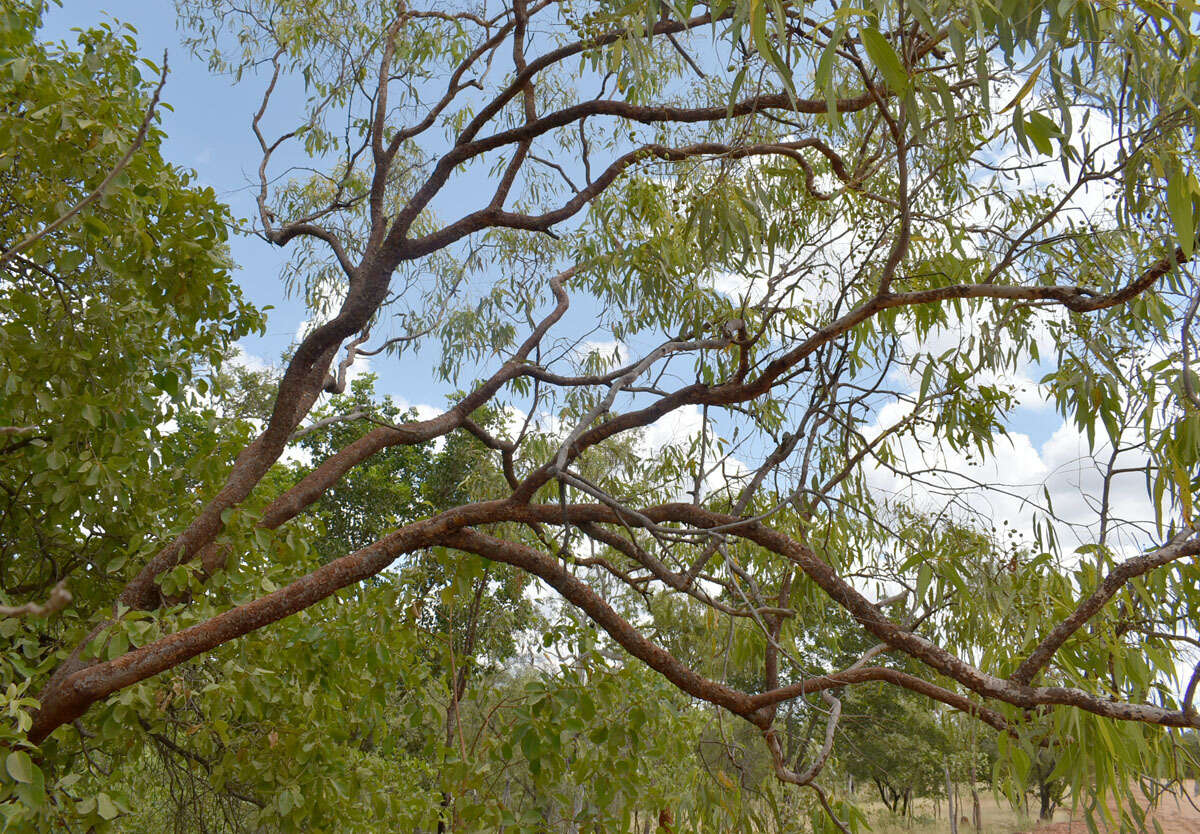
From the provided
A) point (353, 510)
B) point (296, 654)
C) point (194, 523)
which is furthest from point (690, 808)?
point (353, 510)

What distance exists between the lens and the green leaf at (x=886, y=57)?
1120 millimetres

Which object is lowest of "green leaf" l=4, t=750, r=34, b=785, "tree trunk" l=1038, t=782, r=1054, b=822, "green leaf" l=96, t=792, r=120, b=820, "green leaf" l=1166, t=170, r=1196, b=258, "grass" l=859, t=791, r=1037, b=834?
"green leaf" l=96, t=792, r=120, b=820

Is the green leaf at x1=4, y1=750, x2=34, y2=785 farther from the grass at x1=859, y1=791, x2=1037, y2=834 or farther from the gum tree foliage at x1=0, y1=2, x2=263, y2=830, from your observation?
the grass at x1=859, y1=791, x2=1037, y2=834

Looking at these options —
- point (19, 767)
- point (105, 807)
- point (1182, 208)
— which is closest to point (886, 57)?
point (1182, 208)

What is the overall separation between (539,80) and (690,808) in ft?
11.9

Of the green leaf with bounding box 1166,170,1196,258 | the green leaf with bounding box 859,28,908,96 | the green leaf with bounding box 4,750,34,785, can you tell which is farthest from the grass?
the green leaf with bounding box 859,28,908,96

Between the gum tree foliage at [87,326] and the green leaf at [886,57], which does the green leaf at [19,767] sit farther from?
the green leaf at [886,57]

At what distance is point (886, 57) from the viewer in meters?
1.12

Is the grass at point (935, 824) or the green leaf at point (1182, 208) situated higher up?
the green leaf at point (1182, 208)

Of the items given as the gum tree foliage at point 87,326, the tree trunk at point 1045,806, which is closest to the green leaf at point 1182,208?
the gum tree foliage at point 87,326

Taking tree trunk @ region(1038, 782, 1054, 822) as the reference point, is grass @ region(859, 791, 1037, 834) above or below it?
below

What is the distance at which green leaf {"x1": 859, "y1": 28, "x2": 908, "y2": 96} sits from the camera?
1120 millimetres

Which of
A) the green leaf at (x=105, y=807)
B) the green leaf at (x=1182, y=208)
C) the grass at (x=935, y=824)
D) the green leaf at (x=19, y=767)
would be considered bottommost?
the green leaf at (x=105, y=807)

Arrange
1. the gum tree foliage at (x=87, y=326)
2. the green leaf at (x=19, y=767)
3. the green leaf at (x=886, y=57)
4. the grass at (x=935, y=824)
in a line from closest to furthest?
the green leaf at (x=886, y=57) → the green leaf at (x=19, y=767) → the gum tree foliage at (x=87, y=326) → the grass at (x=935, y=824)
